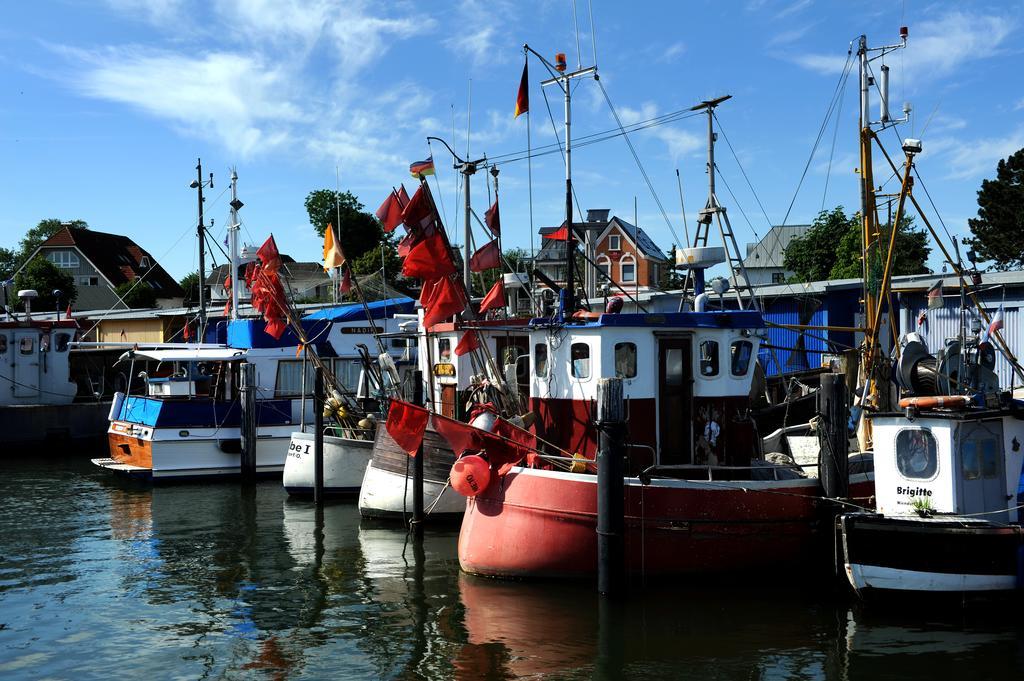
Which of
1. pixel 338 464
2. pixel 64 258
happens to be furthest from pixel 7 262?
pixel 338 464

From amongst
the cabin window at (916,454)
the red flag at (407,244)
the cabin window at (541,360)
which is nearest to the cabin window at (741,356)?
the cabin window at (916,454)

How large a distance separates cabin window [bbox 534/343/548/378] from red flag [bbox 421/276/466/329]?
1.61 metres

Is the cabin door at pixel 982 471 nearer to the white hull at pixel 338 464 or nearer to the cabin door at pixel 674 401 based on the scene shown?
the cabin door at pixel 674 401

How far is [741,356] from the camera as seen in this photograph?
47.6ft

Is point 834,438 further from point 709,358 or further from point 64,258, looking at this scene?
point 64,258

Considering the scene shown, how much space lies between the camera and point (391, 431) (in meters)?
15.2

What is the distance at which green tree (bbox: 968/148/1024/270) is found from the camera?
48.1 meters

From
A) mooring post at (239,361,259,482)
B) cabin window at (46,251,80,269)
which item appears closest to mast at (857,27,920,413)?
mooring post at (239,361,259,482)

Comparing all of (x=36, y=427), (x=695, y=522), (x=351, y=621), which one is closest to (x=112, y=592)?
(x=351, y=621)

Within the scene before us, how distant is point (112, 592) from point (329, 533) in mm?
4788

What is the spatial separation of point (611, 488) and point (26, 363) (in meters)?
27.0

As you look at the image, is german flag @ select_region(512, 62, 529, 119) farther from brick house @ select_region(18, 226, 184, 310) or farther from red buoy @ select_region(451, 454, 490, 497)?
brick house @ select_region(18, 226, 184, 310)

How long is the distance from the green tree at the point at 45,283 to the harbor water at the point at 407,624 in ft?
139

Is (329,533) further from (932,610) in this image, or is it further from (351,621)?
(932,610)
